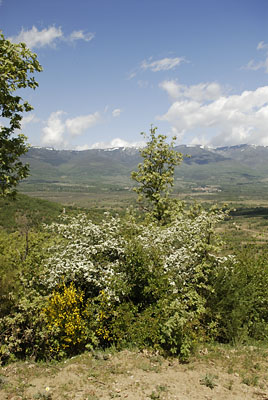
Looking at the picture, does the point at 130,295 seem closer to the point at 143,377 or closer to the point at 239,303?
the point at 143,377

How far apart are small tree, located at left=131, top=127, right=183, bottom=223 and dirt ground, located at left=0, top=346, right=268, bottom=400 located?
11.4 metres

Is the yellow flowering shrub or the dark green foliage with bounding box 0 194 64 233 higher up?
the yellow flowering shrub

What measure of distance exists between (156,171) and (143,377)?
14.5 m

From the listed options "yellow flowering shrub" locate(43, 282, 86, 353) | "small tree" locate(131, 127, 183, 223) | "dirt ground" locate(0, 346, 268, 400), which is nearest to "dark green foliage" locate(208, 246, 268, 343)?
"dirt ground" locate(0, 346, 268, 400)

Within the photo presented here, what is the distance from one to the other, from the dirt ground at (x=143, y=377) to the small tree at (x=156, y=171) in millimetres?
11380

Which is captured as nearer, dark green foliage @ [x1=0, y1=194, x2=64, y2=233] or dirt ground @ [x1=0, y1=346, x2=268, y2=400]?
dirt ground @ [x1=0, y1=346, x2=268, y2=400]

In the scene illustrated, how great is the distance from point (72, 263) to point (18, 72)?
643cm

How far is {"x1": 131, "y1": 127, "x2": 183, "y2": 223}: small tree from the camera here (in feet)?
64.1

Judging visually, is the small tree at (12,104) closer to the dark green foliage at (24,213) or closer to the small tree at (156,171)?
the small tree at (156,171)

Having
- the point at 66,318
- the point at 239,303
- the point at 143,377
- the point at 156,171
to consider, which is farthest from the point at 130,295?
the point at 156,171

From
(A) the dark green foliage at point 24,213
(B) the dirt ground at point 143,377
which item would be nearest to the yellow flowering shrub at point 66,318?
(B) the dirt ground at point 143,377

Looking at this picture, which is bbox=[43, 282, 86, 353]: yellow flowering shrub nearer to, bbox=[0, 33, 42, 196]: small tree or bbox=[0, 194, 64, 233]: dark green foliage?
bbox=[0, 33, 42, 196]: small tree

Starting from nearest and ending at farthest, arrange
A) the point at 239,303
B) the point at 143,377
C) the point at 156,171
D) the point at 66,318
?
the point at 143,377 < the point at 66,318 < the point at 239,303 < the point at 156,171

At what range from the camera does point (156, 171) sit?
20.5 m
